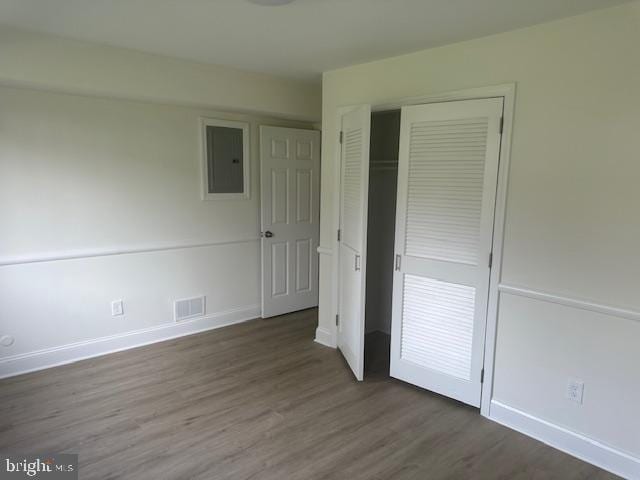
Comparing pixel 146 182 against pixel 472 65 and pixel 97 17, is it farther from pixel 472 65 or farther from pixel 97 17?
pixel 472 65

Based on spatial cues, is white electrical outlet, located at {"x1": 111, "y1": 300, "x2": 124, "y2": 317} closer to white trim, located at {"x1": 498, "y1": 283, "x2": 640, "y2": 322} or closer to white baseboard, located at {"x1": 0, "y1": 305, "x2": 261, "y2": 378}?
white baseboard, located at {"x1": 0, "y1": 305, "x2": 261, "y2": 378}

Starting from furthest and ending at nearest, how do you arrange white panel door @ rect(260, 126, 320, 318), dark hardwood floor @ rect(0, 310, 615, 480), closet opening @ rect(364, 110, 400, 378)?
white panel door @ rect(260, 126, 320, 318)
closet opening @ rect(364, 110, 400, 378)
dark hardwood floor @ rect(0, 310, 615, 480)

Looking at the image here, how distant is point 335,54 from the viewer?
9.87 feet

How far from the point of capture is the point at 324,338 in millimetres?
3799

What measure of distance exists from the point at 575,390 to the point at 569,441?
0.30 meters

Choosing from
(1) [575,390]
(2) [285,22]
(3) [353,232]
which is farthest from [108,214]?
(1) [575,390]

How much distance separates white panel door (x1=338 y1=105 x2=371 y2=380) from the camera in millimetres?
2941

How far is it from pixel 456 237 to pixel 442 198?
27 centimetres

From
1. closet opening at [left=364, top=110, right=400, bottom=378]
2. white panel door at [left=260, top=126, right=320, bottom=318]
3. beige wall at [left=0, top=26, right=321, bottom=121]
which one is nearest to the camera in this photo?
beige wall at [left=0, top=26, right=321, bottom=121]

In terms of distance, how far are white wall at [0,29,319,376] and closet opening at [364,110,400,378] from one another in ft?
2.76

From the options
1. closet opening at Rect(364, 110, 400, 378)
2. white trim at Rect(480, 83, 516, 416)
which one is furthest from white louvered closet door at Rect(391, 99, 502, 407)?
closet opening at Rect(364, 110, 400, 378)

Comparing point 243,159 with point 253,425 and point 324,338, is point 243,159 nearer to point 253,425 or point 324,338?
point 324,338

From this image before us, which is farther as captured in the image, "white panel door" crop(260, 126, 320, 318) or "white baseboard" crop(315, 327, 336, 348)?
"white panel door" crop(260, 126, 320, 318)

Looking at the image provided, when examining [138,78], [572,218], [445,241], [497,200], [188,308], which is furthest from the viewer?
[188,308]
